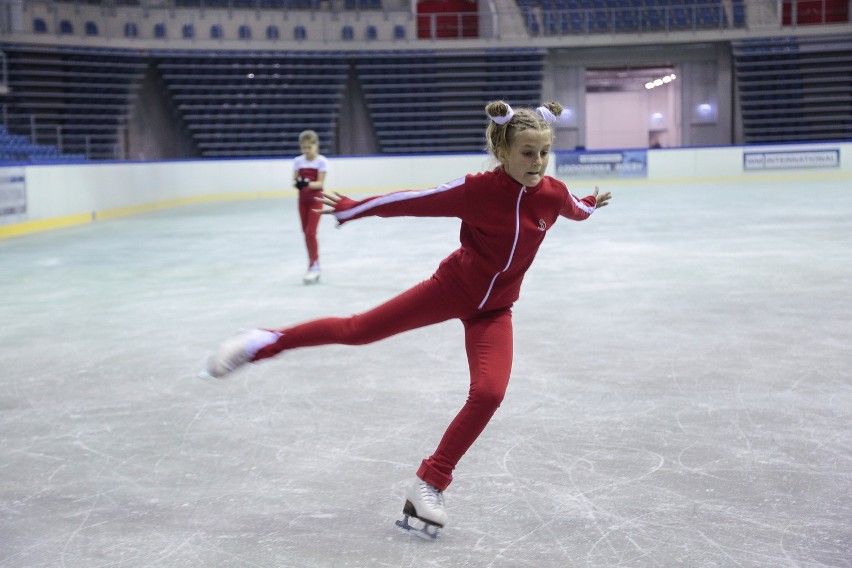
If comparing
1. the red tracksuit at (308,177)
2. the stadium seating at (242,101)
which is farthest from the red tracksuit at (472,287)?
the stadium seating at (242,101)

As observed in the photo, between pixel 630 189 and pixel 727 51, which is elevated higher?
pixel 727 51

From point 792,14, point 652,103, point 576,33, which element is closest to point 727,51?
point 792,14

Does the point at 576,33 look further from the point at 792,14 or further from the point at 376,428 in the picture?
the point at 376,428

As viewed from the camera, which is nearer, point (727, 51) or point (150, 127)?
point (150, 127)

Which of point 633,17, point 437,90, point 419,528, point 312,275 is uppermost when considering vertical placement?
point 633,17

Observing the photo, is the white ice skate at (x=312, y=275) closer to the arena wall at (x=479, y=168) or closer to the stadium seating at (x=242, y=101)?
the arena wall at (x=479, y=168)

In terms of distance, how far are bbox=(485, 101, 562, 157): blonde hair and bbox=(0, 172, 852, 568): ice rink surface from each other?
121cm

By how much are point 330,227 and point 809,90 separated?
19226 mm

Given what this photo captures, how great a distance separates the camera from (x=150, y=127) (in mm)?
28484

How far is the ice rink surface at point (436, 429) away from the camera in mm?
2965

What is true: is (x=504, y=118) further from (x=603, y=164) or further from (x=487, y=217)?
(x=603, y=164)

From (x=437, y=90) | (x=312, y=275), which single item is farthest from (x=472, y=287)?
(x=437, y=90)

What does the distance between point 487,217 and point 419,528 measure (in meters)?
1.00

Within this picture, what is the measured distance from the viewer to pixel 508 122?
9.79 feet
